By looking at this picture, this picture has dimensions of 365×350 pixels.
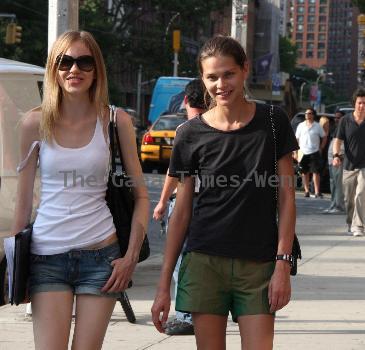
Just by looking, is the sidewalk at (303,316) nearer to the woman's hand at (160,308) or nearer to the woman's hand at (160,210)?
the woman's hand at (160,210)

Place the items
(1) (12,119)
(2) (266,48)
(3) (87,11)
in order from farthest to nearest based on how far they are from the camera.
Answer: (2) (266,48), (3) (87,11), (1) (12,119)

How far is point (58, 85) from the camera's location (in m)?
4.51

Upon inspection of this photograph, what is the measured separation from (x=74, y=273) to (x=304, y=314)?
14.4ft

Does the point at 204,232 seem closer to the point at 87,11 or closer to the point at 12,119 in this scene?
the point at 12,119

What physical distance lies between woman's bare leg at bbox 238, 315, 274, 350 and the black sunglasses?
1.11m

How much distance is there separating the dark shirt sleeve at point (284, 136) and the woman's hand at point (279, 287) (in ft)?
1.40

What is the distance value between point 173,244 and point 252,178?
0.40 metres

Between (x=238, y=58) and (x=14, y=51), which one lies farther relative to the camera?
(x=14, y=51)

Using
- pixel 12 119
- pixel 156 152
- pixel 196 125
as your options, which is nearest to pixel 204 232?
pixel 196 125

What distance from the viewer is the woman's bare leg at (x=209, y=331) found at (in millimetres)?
4328

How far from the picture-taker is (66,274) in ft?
14.2

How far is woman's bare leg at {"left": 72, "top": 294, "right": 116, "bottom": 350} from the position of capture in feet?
14.0

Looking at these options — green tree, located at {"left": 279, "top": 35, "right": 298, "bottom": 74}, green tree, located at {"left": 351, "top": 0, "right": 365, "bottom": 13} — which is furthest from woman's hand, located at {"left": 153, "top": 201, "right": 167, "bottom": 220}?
green tree, located at {"left": 279, "top": 35, "right": 298, "bottom": 74}

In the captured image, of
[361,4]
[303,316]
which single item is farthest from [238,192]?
[361,4]
